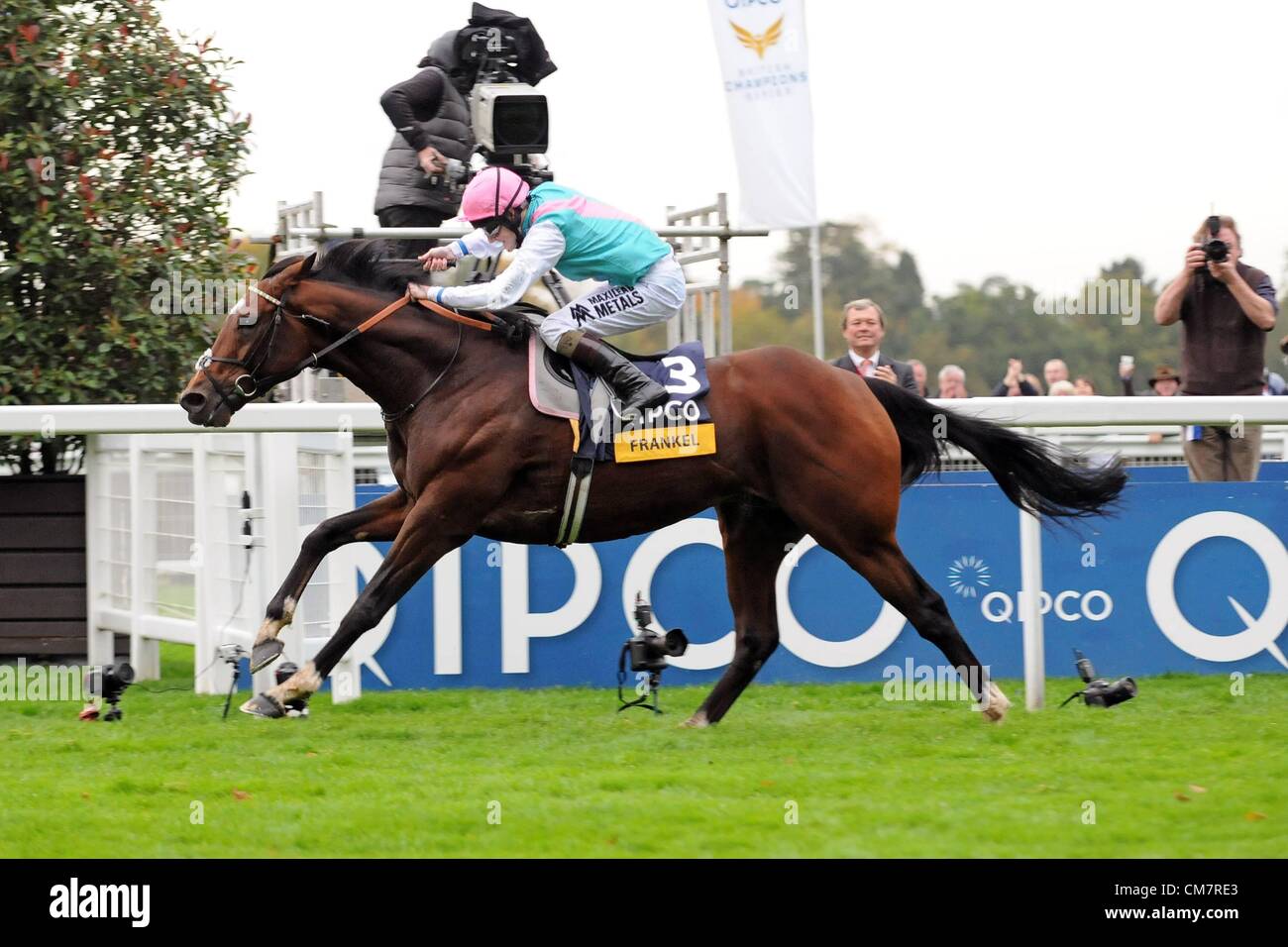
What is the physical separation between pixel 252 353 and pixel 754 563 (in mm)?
A: 2017

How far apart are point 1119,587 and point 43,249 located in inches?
209

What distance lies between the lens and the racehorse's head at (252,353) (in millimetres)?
6066

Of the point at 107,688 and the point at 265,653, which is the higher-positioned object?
the point at 265,653

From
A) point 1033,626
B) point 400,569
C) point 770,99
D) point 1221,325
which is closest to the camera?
point 400,569

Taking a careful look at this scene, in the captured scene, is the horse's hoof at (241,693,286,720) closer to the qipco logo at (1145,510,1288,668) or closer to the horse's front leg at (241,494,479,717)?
the horse's front leg at (241,494,479,717)

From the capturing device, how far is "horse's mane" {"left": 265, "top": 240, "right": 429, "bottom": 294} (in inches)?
249

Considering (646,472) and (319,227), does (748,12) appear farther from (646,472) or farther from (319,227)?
(646,472)

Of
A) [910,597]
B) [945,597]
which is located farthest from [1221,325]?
[910,597]

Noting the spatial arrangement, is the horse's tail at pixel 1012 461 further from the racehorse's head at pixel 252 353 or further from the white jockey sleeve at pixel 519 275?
the racehorse's head at pixel 252 353

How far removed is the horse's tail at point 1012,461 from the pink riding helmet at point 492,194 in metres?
1.54

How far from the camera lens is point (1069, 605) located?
7391 millimetres

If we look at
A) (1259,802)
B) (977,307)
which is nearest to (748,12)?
(1259,802)

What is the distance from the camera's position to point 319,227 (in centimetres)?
820
